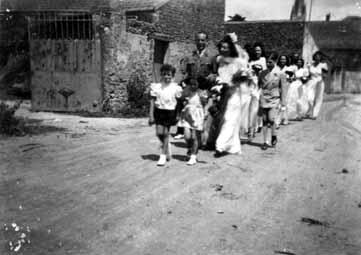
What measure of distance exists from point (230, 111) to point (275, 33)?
22028 millimetres

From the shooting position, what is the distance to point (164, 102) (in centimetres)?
571

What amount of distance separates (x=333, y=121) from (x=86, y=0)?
11433 mm

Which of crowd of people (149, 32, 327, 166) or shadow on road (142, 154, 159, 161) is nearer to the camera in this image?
crowd of people (149, 32, 327, 166)

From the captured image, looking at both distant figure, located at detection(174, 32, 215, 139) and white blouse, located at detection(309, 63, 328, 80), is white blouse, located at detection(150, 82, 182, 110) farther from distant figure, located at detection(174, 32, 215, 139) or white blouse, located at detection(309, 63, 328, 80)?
white blouse, located at detection(309, 63, 328, 80)

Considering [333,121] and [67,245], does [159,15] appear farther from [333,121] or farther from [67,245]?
[67,245]

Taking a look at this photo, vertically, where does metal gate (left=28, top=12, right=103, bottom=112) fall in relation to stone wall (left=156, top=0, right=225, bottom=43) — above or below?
below

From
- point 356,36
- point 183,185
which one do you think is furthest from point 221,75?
point 356,36

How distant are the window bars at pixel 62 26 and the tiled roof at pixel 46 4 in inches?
218

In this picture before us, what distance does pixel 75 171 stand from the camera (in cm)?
533

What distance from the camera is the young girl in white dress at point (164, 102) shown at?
224 inches

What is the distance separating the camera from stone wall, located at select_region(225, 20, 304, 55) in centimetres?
2636

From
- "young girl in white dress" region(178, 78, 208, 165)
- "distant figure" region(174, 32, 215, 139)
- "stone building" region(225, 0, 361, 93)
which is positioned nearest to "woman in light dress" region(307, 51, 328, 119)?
"distant figure" region(174, 32, 215, 139)

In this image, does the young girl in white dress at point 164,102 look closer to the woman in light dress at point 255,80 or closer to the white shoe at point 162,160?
the white shoe at point 162,160

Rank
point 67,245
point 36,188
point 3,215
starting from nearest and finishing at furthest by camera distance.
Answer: point 67,245 < point 3,215 < point 36,188
